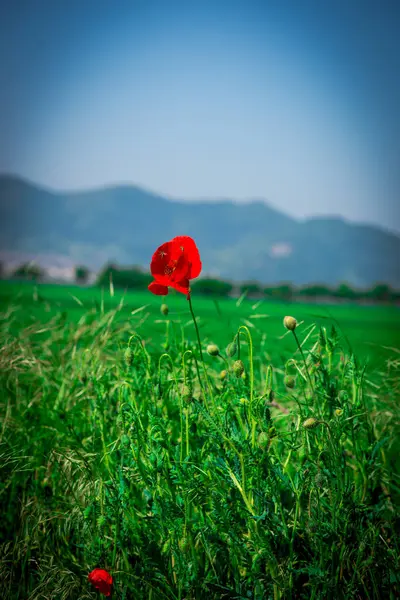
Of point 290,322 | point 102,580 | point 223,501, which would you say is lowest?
point 102,580

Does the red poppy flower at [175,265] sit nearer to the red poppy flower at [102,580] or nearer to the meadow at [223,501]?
the meadow at [223,501]

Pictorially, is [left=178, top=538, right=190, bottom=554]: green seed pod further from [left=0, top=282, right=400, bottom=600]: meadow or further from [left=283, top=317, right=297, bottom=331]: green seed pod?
[left=283, top=317, right=297, bottom=331]: green seed pod

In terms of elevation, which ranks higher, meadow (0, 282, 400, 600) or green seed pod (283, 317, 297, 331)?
green seed pod (283, 317, 297, 331)

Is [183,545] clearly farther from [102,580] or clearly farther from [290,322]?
[290,322]

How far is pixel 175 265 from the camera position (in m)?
1.06

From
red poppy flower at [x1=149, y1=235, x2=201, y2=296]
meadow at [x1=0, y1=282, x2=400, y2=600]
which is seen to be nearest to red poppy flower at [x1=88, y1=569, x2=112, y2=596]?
meadow at [x1=0, y1=282, x2=400, y2=600]

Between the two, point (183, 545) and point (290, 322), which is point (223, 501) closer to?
point (183, 545)

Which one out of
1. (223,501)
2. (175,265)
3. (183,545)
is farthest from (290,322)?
(183,545)

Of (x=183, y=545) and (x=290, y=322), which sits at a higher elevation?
(x=290, y=322)

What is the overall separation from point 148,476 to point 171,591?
0.74ft

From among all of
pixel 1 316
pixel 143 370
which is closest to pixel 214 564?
pixel 143 370

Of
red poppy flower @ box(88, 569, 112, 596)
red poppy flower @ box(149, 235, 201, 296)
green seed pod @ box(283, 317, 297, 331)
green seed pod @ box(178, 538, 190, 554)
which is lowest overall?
A: red poppy flower @ box(88, 569, 112, 596)

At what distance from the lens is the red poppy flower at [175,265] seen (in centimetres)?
105

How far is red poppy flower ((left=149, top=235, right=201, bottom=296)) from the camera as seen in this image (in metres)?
1.05
